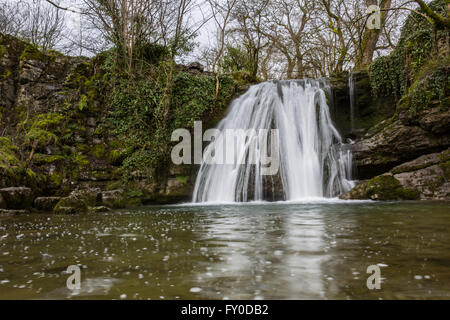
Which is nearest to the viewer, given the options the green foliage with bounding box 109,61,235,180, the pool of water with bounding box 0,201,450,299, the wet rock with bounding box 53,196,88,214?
the pool of water with bounding box 0,201,450,299

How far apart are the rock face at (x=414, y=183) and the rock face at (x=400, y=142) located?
1.87 feet

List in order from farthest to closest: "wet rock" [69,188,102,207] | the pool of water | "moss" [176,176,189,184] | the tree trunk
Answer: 1. the tree trunk
2. "moss" [176,176,189,184]
3. "wet rock" [69,188,102,207]
4. the pool of water

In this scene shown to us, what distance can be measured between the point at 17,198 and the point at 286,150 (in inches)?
350

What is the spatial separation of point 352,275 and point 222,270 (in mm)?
932

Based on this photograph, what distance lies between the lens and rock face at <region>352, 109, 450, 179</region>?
372 inches

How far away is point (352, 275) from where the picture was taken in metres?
2.09

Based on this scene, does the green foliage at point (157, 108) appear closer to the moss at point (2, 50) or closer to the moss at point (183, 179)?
the moss at point (183, 179)

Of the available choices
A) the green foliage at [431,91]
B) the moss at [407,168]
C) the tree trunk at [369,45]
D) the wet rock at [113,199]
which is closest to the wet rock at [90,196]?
the wet rock at [113,199]

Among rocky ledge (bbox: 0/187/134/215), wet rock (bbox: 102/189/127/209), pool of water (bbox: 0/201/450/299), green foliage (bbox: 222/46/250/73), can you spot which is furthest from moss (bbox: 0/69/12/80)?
green foliage (bbox: 222/46/250/73)

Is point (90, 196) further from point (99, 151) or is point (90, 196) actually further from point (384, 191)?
point (384, 191)

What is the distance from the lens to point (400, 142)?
33.2 ft

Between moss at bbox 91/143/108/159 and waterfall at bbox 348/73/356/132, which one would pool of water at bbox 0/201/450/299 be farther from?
waterfall at bbox 348/73/356/132

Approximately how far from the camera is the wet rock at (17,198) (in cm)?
830

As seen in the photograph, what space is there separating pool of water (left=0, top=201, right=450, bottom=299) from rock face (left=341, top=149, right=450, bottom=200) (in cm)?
461
